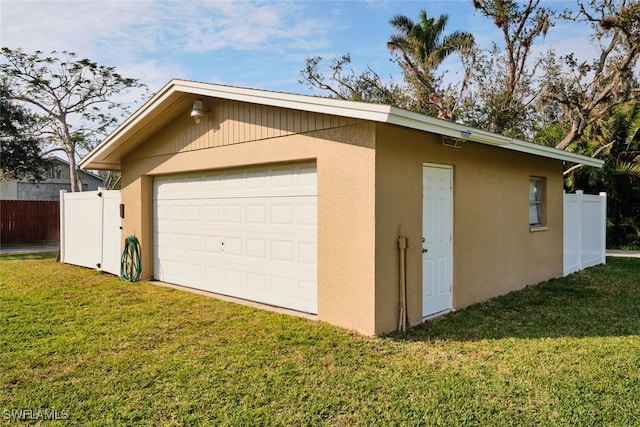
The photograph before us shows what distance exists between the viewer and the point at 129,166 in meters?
9.46

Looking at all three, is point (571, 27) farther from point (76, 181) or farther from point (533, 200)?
point (76, 181)

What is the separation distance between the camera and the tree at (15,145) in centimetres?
1944

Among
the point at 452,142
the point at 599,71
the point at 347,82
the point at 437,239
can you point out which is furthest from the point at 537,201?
the point at 347,82

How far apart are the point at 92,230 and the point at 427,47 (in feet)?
52.3

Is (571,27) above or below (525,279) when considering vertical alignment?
above

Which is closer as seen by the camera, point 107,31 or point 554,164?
point 107,31

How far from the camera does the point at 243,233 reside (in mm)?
7375

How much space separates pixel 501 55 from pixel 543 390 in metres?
18.6

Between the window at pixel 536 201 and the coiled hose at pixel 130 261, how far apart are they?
26.6ft

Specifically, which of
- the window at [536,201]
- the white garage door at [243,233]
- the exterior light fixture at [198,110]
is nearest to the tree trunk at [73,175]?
the white garage door at [243,233]

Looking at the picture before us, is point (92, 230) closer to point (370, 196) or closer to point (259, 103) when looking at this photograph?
point (259, 103)

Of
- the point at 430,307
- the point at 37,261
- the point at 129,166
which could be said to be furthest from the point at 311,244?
the point at 37,261

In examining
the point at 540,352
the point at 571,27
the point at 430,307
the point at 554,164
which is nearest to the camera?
the point at 540,352

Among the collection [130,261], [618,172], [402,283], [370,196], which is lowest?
[130,261]
